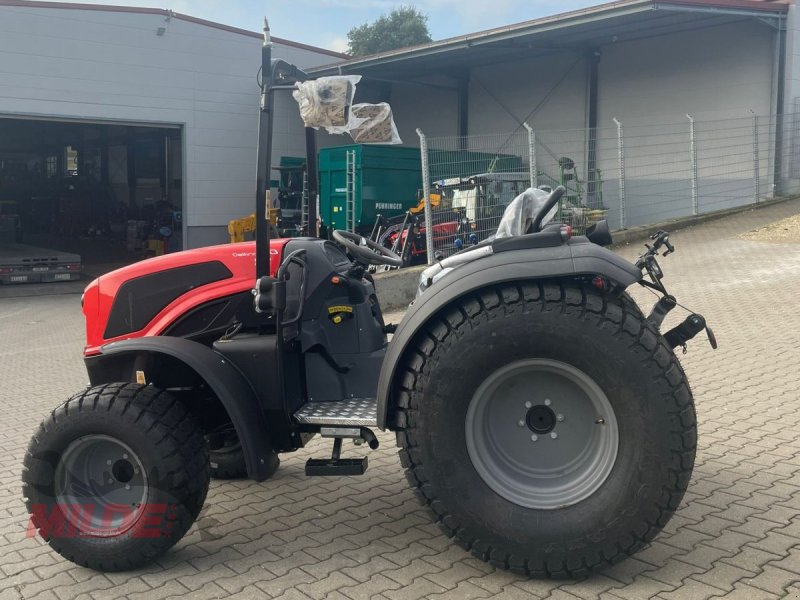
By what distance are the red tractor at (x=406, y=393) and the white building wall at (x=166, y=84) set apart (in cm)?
1496

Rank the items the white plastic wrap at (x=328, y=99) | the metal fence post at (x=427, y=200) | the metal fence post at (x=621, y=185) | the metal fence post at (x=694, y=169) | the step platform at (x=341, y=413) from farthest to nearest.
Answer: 1. the metal fence post at (x=694, y=169)
2. the metal fence post at (x=621, y=185)
3. the metal fence post at (x=427, y=200)
4. the step platform at (x=341, y=413)
5. the white plastic wrap at (x=328, y=99)

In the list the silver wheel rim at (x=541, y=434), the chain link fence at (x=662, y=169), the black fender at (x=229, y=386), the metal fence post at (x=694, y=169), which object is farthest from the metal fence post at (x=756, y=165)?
the black fender at (x=229, y=386)

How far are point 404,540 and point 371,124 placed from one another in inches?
77.9

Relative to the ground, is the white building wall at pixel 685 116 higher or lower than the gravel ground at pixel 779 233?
higher

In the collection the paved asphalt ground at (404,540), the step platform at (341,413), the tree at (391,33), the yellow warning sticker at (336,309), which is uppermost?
the tree at (391,33)

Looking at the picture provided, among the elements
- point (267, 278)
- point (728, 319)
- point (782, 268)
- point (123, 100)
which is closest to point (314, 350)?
point (267, 278)

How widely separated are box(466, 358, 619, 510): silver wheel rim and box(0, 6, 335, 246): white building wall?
1585 centimetres

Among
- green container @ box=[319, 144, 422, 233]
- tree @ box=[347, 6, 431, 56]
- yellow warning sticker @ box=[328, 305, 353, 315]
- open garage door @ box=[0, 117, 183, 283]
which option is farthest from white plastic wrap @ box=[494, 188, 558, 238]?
tree @ box=[347, 6, 431, 56]

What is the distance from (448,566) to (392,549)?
34cm

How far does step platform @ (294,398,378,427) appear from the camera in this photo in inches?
142

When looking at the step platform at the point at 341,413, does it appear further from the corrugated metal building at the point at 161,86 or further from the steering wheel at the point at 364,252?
the corrugated metal building at the point at 161,86

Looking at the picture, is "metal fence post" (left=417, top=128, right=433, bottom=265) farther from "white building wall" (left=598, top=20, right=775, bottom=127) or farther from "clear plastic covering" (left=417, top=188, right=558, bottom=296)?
"white building wall" (left=598, top=20, right=775, bottom=127)

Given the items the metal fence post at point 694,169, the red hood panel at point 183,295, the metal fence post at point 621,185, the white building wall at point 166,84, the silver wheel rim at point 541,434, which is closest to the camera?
the silver wheel rim at point 541,434

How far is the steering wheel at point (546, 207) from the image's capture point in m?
3.41
